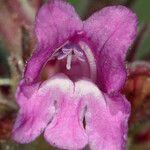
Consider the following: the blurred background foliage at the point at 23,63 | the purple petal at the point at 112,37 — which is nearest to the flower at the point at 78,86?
the purple petal at the point at 112,37

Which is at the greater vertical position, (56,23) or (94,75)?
(56,23)

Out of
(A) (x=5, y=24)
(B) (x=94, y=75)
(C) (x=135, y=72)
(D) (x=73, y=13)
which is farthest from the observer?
(A) (x=5, y=24)

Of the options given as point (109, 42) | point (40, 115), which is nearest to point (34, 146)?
point (40, 115)

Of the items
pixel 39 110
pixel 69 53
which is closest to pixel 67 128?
pixel 39 110

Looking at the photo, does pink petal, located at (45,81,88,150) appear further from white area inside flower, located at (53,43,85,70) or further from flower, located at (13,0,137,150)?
white area inside flower, located at (53,43,85,70)

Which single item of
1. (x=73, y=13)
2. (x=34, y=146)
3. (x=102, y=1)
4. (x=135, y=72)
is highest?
(x=73, y=13)

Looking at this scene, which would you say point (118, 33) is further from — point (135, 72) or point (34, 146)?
point (34, 146)

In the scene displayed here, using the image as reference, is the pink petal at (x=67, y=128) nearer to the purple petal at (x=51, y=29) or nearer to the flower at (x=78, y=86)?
the flower at (x=78, y=86)

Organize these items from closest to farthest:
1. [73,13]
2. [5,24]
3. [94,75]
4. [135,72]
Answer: [73,13] → [94,75] → [135,72] → [5,24]
